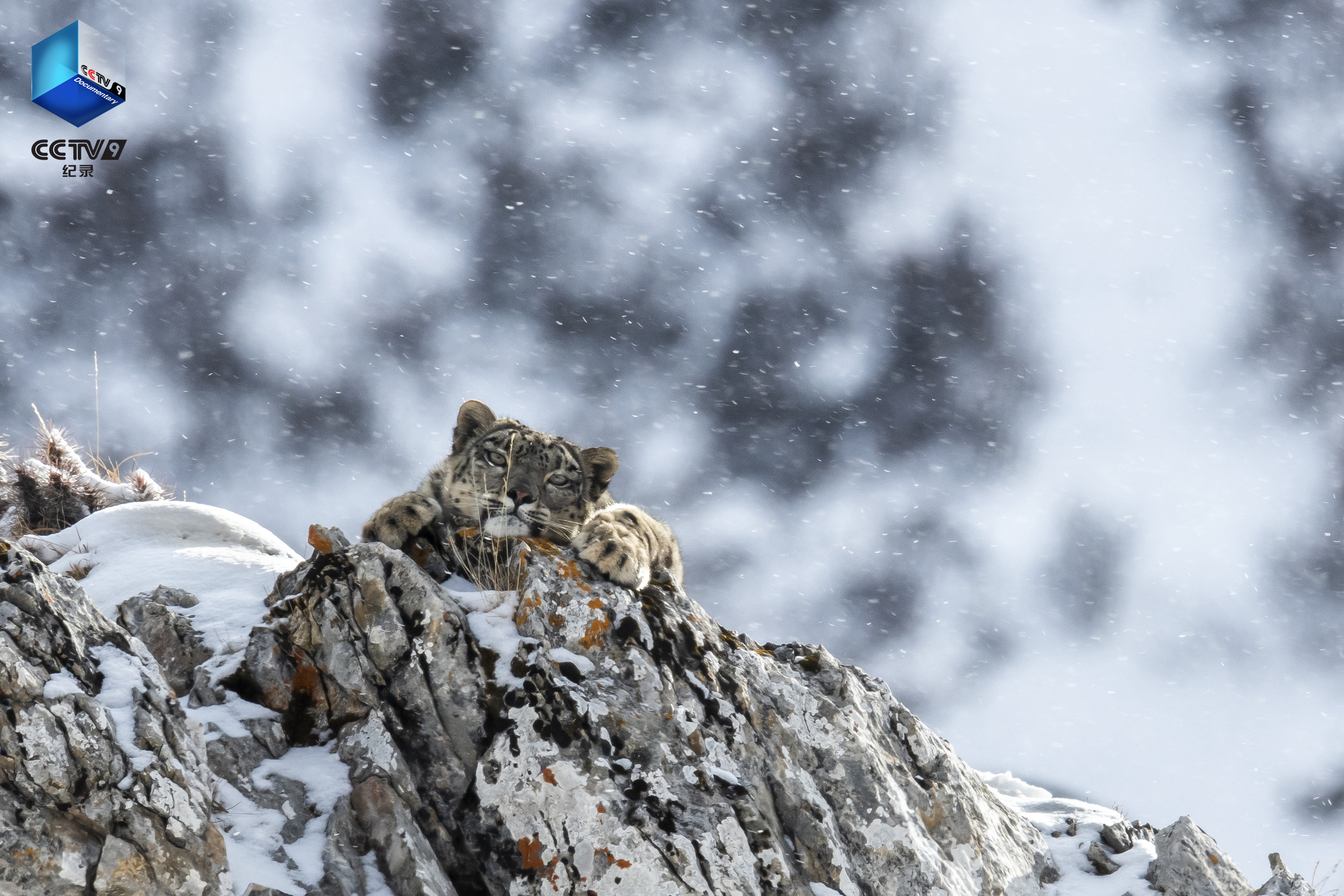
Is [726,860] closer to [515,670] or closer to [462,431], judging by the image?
[515,670]

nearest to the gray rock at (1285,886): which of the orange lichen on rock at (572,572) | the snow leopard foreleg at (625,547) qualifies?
the snow leopard foreleg at (625,547)

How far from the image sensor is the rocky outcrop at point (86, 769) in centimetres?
433

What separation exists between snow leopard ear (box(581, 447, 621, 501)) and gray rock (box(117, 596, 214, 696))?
3.76m

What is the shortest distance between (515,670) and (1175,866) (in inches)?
233

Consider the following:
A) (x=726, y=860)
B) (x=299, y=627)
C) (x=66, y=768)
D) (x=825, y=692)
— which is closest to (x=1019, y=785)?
(x=825, y=692)

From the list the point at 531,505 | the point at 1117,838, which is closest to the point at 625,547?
the point at 531,505

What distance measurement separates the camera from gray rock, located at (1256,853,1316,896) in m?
7.60

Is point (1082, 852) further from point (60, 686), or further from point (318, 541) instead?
point (60, 686)

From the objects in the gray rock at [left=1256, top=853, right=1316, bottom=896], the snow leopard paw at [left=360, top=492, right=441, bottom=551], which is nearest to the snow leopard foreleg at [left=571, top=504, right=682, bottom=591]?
the snow leopard paw at [left=360, top=492, right=441, bottom=551]

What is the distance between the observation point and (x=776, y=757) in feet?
22.5

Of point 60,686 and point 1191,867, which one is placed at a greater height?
point 60,686

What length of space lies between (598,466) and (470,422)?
1473 millimetres

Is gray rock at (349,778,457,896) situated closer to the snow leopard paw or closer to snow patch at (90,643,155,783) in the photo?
snow patch at (90,643,155,783)

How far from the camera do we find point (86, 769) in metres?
4.56
